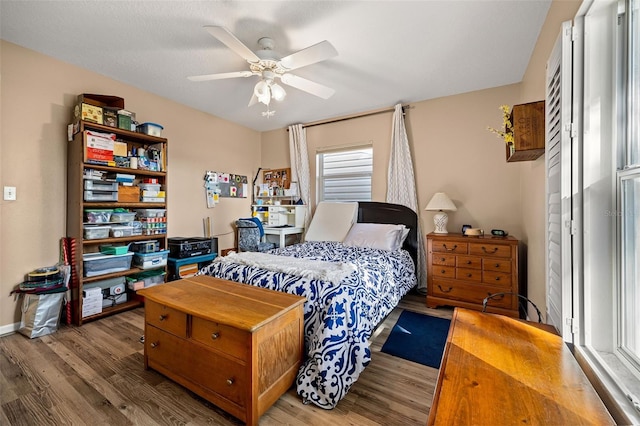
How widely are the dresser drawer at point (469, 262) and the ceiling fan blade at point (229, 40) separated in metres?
2.66

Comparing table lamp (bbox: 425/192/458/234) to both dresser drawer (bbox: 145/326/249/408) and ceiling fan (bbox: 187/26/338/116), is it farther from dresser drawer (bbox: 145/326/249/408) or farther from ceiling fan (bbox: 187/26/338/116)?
dresser drawer (bbox: 145/326/249/408)

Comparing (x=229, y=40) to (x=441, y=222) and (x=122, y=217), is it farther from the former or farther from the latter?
(x=441, y=222)

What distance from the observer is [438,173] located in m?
3.31

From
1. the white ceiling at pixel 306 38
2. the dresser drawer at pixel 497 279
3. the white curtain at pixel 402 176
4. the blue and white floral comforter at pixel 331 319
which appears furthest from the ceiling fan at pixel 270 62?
the dresser drawer at pixel 497 279

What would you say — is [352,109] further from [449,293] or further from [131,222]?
[131,222]

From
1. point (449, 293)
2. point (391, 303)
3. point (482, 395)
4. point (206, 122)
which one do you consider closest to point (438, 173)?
point (449, 293)

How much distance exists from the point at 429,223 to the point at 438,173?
0.65 meters

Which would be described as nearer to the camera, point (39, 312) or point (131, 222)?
point (39, 312)

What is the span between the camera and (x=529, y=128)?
1734 mm

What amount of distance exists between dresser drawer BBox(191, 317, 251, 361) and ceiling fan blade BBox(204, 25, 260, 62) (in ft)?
5.77

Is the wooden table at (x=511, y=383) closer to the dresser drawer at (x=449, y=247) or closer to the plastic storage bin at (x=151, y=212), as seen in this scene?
the dresser drawer at (x=449, y=247)

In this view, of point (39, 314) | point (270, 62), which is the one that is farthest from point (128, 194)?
point (270, 62)

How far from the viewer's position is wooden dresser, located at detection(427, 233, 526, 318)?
2.50 m

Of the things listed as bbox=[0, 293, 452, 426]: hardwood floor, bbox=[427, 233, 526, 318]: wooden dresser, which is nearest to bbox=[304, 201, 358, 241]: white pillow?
bbox=[427, 233, 526, 318]: wooden dresser
